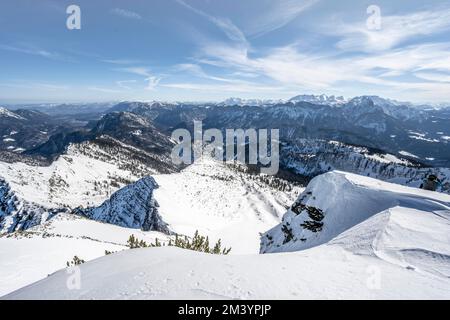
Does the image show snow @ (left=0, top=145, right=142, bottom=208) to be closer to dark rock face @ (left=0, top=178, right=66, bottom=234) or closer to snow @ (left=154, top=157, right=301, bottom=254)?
dark rock face @ (left=0, top=178, right=66, bottom=234)

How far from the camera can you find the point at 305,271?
29.5 feet

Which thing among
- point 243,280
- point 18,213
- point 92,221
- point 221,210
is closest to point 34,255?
point 243,280

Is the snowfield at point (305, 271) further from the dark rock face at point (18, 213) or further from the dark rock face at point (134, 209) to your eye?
the dark rock face at point (18, 213)

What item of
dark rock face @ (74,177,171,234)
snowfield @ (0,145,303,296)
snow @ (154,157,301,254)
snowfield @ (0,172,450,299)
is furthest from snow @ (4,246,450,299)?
dark rock face @ (74,177,171,234)

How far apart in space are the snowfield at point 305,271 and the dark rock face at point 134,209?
6051 cm

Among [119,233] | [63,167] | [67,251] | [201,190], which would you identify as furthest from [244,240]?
[63,167]

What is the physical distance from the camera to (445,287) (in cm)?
767

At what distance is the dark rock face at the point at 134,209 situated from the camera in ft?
251

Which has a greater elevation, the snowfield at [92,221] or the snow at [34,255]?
the snow at [34,255]

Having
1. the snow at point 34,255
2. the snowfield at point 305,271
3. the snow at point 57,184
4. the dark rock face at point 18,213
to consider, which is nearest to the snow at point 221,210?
the snow at point 34,255

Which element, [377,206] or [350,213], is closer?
[377,206]

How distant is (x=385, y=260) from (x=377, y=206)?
27.4 feet

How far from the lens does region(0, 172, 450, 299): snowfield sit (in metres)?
7.43

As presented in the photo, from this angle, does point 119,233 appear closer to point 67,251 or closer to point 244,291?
point 67,251
